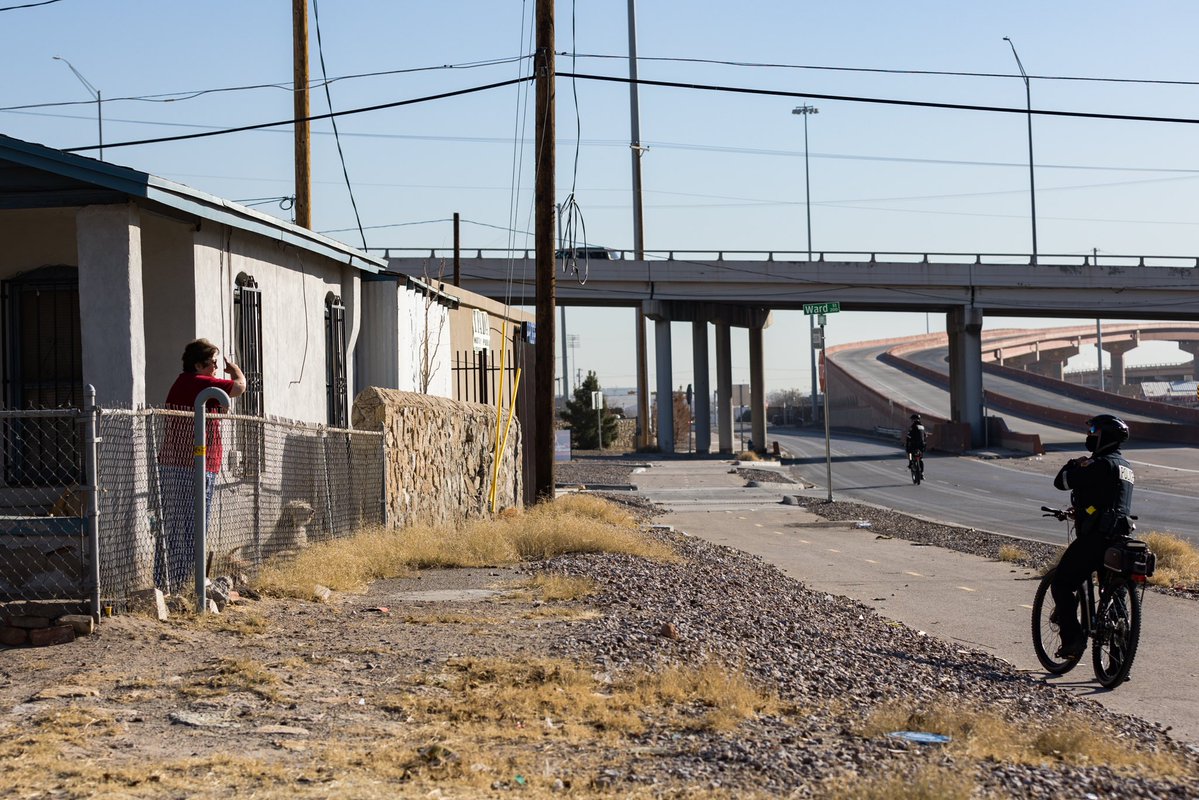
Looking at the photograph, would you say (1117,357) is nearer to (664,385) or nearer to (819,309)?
(664,385)

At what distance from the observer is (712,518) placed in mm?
28203

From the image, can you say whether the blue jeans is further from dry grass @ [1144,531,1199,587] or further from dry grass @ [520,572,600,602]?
dry grass @ [1144,531,1199,587]

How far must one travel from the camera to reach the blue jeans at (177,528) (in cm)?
1114

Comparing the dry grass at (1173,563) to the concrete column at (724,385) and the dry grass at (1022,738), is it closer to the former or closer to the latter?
the dry grass at (1022,738)

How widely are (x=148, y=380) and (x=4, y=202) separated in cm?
217

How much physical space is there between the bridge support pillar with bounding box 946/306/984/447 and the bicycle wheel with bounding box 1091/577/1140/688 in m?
59.1

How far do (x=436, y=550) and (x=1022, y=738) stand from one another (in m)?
9.04

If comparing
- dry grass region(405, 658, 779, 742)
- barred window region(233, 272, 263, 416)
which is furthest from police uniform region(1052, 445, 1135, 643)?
barred window region(233, 272, 263, 416)

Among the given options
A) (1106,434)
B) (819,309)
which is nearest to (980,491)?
(819,309)

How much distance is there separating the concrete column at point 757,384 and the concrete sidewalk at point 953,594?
4572 cm

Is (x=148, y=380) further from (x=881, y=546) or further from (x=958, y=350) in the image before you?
(x=958, y=350)

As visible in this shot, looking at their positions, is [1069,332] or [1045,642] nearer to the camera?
[1045,642]

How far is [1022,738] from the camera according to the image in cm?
728

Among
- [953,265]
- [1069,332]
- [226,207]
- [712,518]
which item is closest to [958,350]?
[953,265]
